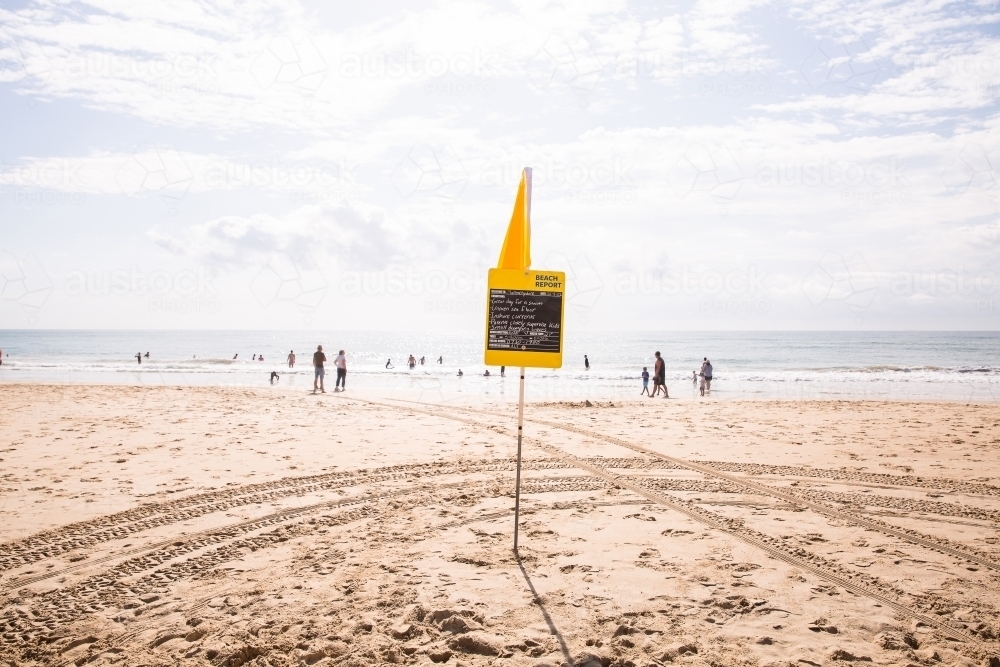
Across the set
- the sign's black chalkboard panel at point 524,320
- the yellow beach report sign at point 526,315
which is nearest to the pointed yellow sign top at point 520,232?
the yellow beach report sign at point 526,315

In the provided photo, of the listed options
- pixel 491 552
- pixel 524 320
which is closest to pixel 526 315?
pixel 524 320

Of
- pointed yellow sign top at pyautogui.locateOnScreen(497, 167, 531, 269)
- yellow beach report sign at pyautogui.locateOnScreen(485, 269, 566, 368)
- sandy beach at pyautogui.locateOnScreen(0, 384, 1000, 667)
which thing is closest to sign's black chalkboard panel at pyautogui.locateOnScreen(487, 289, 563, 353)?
yellow beach report sign at pyautogui.locateOnScreen(485, 269, 566, 368)

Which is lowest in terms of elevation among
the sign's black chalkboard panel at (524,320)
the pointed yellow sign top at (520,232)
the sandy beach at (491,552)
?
the sandy beach at (491,552)

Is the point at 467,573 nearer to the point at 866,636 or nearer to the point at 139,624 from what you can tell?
the point at 139,624

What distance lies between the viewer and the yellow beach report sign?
5320 millimetres

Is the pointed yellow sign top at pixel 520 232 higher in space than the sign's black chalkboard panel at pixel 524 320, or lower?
higher

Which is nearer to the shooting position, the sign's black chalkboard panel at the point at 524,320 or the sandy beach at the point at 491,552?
the sandy beach at the point at 491,552

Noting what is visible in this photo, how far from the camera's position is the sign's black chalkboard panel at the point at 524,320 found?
5332mm

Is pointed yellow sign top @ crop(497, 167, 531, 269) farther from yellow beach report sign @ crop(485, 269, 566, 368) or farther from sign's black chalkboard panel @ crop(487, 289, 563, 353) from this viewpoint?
sign's black chalkboard panel @ crop(487, 289, 563, 353)

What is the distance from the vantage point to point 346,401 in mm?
18531

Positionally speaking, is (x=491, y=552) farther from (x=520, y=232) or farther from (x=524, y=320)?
(x=520, y=232)

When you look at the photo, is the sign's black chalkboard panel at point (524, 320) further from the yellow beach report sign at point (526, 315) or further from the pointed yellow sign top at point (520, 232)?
the pointed yellow sign top at point (520, 232)

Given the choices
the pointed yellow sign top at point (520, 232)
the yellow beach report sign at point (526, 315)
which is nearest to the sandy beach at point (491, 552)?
the yellow beach report sign at point (526, 315)

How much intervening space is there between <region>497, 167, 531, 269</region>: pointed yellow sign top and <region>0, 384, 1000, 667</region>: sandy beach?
9.16 ft
